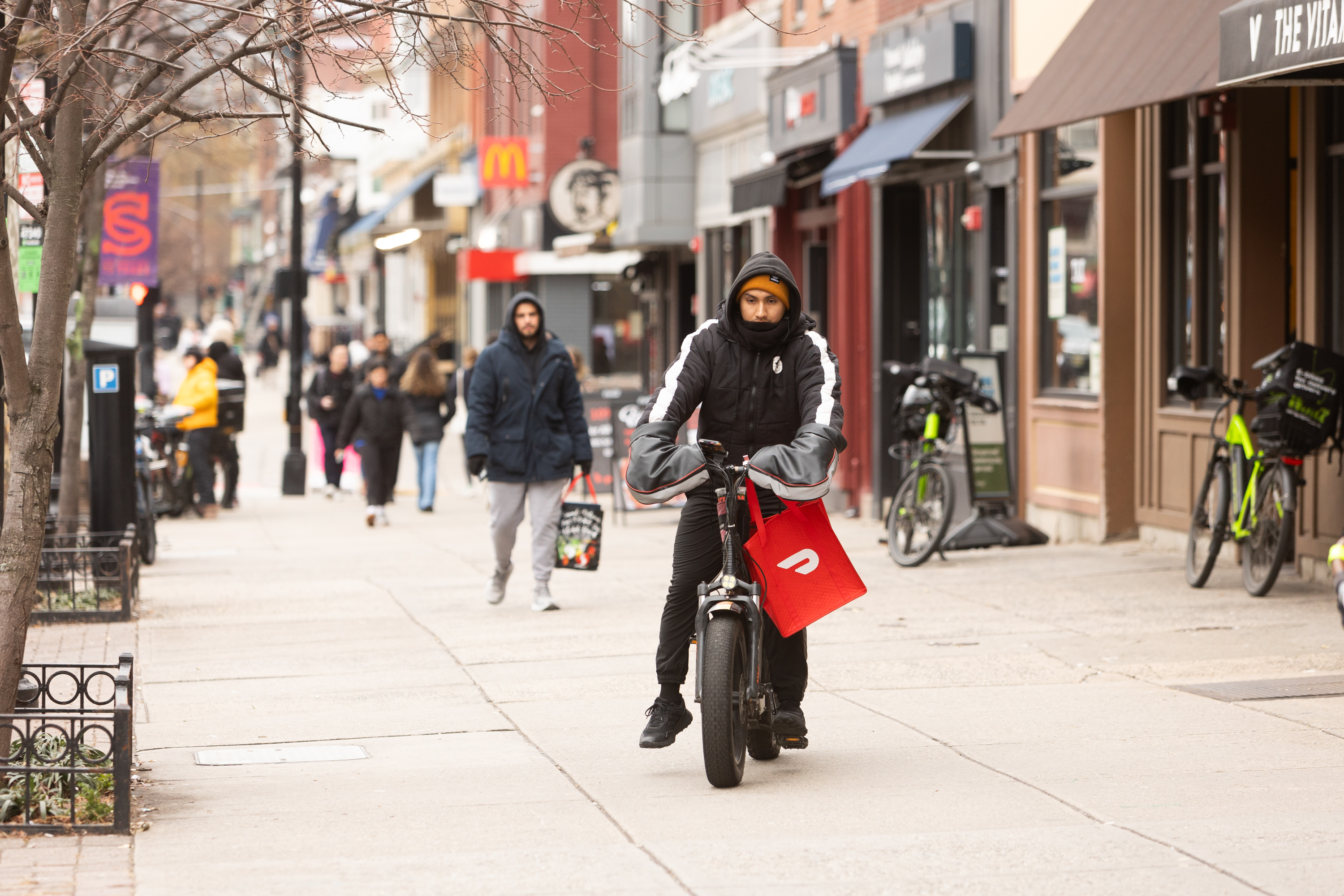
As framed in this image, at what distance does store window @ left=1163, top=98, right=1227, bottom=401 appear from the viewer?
41.2ft

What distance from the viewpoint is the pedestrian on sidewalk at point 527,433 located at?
38.0 ft

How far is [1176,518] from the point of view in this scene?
42.6ft

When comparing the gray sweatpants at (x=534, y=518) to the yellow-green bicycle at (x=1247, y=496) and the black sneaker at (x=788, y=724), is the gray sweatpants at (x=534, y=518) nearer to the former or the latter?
the yellow-green bicycle at (x=1247, y=496)

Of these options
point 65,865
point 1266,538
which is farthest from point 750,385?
point 1266,538

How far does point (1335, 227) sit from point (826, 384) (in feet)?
18.8

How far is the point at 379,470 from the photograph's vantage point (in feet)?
60.5

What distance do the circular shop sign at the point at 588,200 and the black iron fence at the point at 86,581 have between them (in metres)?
17.9

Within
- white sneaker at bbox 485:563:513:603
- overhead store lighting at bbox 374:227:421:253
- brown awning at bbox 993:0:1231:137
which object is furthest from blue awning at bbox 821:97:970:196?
overhead store lighting at bbox 374:227:421:253

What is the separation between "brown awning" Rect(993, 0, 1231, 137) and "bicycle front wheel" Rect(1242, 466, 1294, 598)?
226cm

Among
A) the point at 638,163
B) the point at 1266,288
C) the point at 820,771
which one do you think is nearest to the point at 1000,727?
the point at 820,771

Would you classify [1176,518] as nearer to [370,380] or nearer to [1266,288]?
[1266,288]

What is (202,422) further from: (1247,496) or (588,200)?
(588,200)

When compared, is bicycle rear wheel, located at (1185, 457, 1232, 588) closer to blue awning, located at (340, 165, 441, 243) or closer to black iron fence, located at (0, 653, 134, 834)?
black iron fence, located at (0, 653, 134, 834)

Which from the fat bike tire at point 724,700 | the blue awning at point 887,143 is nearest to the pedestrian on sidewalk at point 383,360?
the blue awning at point 887,143
